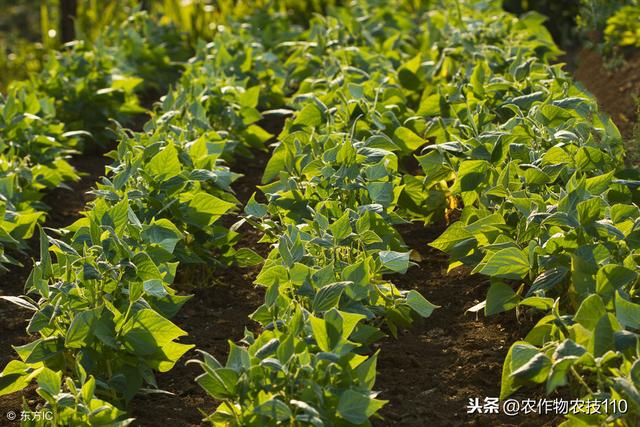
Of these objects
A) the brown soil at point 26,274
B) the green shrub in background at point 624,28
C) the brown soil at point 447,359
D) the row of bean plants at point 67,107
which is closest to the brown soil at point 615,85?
the green shrub in background at point 624,28

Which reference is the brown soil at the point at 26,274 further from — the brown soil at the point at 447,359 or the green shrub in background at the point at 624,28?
the green shrub in background at the point at 624,28

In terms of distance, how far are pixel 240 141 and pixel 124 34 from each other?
2194mm

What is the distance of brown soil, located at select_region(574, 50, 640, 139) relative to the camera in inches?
235

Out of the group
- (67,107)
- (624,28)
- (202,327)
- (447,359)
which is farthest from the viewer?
(624,28)

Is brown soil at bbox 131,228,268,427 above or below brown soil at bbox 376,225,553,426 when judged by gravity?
above

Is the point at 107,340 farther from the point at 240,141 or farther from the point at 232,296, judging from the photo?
the point at 240,141

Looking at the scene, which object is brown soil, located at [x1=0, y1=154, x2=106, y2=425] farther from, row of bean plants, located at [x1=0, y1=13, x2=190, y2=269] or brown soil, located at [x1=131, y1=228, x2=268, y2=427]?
brown soil, located at [x1=131, y1=228, x2=268, y2=427]

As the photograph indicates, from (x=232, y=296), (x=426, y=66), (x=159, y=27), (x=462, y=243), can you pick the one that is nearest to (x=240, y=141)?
(x=426, y=66)

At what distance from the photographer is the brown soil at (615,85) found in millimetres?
5961

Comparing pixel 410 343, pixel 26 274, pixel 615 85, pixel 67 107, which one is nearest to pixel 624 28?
pixel 615 85

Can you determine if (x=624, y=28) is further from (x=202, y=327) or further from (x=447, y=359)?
(x=202, y=327)

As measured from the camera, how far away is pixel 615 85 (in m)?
6.64

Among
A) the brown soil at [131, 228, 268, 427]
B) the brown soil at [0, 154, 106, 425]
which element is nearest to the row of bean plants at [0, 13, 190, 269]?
the brown soil at [0, 154, 106, 425]

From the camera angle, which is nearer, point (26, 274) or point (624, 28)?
point (26, 274)
